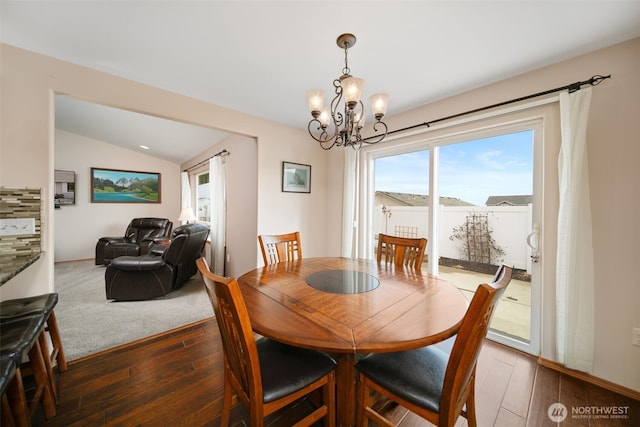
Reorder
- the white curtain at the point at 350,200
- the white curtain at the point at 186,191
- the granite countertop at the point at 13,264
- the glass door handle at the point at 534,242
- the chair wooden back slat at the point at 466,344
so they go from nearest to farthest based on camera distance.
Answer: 1. the chair wooden back slat at the point at 466,344
2. the granite countertop at the point at 13,264
3. the glass door handle at the point at 534,242
4. the white curtain at the point at 350,200
5. the white curtain at the point at 186,191

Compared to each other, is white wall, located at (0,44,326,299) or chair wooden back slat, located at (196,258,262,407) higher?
white wall, located at (0,44,326,299)

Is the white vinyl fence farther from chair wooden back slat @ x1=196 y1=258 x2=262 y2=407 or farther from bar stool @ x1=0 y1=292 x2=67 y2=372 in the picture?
bar stool @ x1=0 y1=292 x2=67 y2=372

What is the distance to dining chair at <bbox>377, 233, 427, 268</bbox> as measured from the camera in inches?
75.8

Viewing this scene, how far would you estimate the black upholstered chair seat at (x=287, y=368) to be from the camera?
98cm

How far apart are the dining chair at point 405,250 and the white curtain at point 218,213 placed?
2.78 m

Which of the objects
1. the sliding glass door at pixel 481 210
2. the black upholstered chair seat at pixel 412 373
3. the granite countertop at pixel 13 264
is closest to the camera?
the black upholstered chair seat at pixel 412 373

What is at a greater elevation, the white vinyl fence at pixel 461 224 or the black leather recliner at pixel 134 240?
the white vinyl fence at pixel 461 224

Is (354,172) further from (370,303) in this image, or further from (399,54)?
(370,303)

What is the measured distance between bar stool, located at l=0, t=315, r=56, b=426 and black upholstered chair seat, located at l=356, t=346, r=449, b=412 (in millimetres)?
1512

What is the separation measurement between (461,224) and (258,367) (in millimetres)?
2309

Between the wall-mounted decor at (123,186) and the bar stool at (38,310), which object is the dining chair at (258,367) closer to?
the bar stool at (38,310)

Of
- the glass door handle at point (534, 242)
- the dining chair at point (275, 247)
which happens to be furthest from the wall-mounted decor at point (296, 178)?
the glass door handle at point (534, 242)

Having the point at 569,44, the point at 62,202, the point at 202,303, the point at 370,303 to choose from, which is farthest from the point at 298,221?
the point at 62,202

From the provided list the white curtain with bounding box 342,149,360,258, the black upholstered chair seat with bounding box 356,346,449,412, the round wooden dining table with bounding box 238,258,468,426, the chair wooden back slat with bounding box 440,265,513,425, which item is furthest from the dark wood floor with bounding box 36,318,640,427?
the white curtain with bounding box 342,149,360,258
